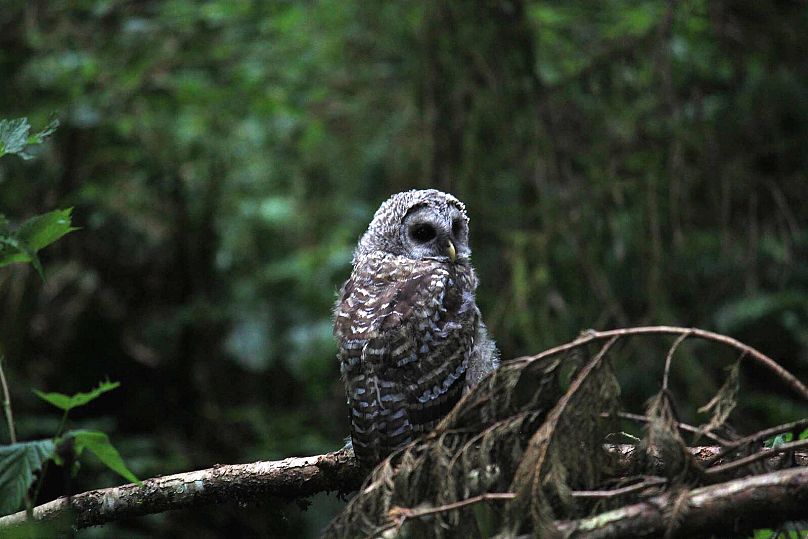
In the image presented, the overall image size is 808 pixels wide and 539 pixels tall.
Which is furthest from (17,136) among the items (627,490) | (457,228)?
(457,228)

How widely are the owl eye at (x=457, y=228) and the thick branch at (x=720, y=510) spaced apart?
94.9 inches

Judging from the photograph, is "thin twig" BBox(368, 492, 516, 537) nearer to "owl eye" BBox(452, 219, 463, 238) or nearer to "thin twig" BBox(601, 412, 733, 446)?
"thin twig" BBox(601, 412, 733, 446)

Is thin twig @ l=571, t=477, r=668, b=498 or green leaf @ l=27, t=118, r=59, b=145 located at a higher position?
green leaf @ l=27, t=118, r=59, b=145

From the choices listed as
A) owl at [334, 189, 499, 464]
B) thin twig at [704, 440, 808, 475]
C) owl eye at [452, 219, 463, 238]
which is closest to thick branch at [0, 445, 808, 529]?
owl at [334, 189, 499, 464]

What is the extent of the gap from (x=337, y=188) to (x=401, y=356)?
4.28 meters

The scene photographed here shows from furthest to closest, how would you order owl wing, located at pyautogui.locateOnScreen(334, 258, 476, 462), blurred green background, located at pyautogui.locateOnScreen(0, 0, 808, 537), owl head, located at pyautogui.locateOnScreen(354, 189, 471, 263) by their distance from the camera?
blurred green background, located at pyautogui.locateOnScreen(0, 0, 808, 537), owl head, located at pyautogui.locateOnScreen(354, 189, 471, 263), owl wing, located at pyautogui.locateOnScreen(334, 258, 476, 462)

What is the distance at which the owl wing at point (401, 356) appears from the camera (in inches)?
122

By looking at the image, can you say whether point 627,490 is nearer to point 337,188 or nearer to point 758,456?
point 758,456

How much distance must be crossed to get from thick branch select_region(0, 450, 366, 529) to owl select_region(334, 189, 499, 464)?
133 millimetres

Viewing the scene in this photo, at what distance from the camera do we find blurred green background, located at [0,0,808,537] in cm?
516

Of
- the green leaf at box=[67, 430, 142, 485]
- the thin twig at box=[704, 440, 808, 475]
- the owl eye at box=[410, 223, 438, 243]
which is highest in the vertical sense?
the green leaf at box=[67, 430, 142, 485]

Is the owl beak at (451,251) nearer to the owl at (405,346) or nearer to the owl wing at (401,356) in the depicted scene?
the owl at (405,346)

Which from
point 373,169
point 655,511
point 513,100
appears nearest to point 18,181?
point 373,169

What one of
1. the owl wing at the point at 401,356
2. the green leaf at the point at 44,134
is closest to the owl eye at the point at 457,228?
the owl wing at the point at 401,356
